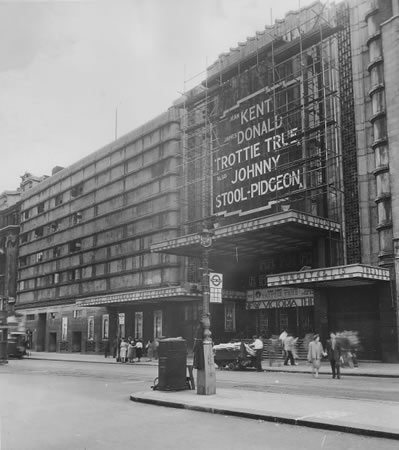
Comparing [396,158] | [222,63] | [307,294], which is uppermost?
[222,63]

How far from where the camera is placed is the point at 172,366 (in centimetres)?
1548

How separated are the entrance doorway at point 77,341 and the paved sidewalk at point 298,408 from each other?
44398mm

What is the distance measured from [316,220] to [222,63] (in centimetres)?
1940

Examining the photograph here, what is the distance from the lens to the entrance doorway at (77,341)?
188ft

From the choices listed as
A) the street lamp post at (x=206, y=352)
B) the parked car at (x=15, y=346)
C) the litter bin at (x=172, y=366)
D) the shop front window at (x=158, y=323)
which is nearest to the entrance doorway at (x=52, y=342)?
the parked car at (x=15, y=346)

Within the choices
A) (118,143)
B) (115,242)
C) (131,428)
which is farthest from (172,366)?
(118,143)

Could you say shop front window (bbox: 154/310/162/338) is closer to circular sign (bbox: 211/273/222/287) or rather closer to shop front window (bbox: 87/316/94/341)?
shop front window (bbox: 87/316/94/341)

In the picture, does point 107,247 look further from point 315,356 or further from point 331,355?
point 331,355

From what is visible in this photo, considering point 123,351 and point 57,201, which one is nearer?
point 123,351

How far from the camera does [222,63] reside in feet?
153

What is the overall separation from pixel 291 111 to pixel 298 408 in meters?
29.0

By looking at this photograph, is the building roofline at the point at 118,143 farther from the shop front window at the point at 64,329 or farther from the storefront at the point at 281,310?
the storefront at the point at 281,310

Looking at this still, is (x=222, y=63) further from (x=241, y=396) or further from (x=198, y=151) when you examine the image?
(x=241, y=396)

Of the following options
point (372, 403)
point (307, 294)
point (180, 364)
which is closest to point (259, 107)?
point (307, 294)
